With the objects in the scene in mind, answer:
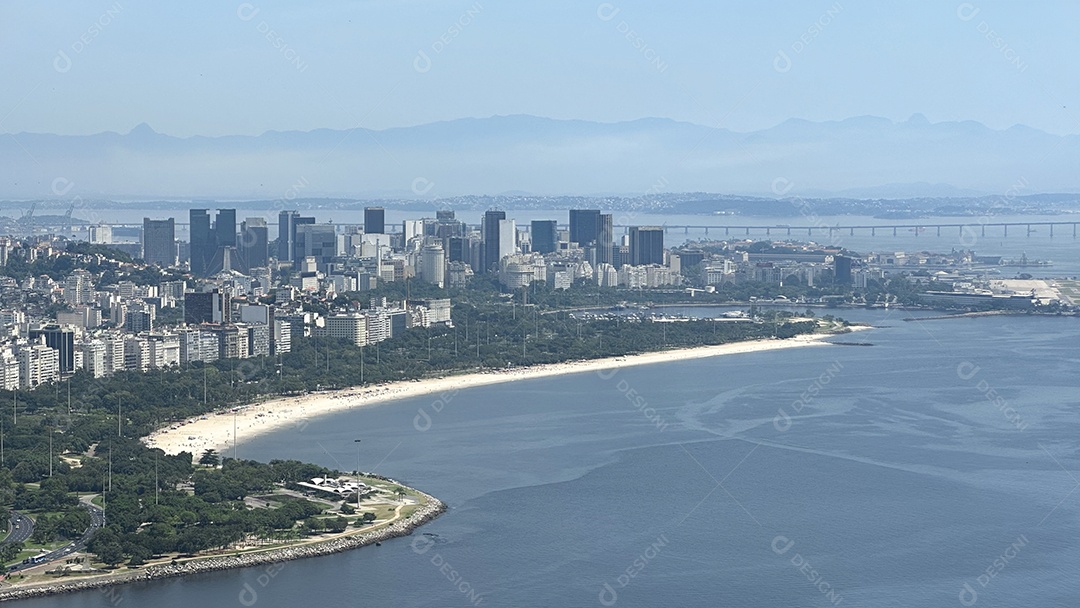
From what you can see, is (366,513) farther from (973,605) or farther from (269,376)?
(269,376)

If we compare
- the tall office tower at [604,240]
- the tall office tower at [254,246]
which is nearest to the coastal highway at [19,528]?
the tall office tower at [254,246]

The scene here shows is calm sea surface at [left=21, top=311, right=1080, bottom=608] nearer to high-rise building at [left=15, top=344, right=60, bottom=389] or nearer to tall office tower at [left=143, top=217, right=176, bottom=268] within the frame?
high-rise building at [left=15, top=344, right=60, bottom=389]

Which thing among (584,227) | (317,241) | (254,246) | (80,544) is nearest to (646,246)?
(584,227)

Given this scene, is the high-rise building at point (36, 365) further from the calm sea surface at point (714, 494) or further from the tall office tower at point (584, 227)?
the tall office tower at point (584, 227)

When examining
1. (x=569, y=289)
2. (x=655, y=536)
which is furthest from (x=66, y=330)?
(x=569, y=289)

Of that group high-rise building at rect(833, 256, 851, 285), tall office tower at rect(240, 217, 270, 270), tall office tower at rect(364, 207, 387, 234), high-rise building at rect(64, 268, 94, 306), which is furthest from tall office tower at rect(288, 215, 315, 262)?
high-rise building at rect(833, 256, 851, 285)

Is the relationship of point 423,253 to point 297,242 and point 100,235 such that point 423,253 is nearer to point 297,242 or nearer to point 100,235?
point 297,242

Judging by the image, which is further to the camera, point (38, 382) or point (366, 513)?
point (38, 382)
